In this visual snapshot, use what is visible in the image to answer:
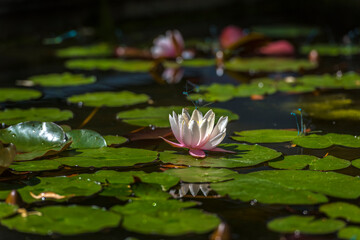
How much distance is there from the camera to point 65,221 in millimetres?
1407

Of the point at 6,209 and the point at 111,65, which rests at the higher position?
the point at 111,65

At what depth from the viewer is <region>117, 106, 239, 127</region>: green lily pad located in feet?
8.00

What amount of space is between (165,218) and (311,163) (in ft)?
2.15

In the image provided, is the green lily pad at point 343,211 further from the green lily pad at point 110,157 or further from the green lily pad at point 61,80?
the green lily pad at point 61,80

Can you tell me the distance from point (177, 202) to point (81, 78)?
7.12ft

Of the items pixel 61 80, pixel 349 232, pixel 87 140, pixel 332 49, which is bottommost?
pixel 349 232

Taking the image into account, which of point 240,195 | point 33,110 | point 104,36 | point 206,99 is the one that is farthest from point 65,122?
point 104,36

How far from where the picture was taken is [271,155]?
1954 mm

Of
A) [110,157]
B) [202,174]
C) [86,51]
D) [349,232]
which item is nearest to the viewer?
[349,232]

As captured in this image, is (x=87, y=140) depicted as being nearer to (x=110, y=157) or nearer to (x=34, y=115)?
(x=110, y=157)

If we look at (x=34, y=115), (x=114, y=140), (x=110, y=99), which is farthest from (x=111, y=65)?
(x=114, y=140)

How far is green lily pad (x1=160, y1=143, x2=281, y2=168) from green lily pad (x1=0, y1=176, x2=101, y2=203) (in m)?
0.31

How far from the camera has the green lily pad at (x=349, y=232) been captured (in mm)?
1318

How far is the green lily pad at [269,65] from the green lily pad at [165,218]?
2619 mm
